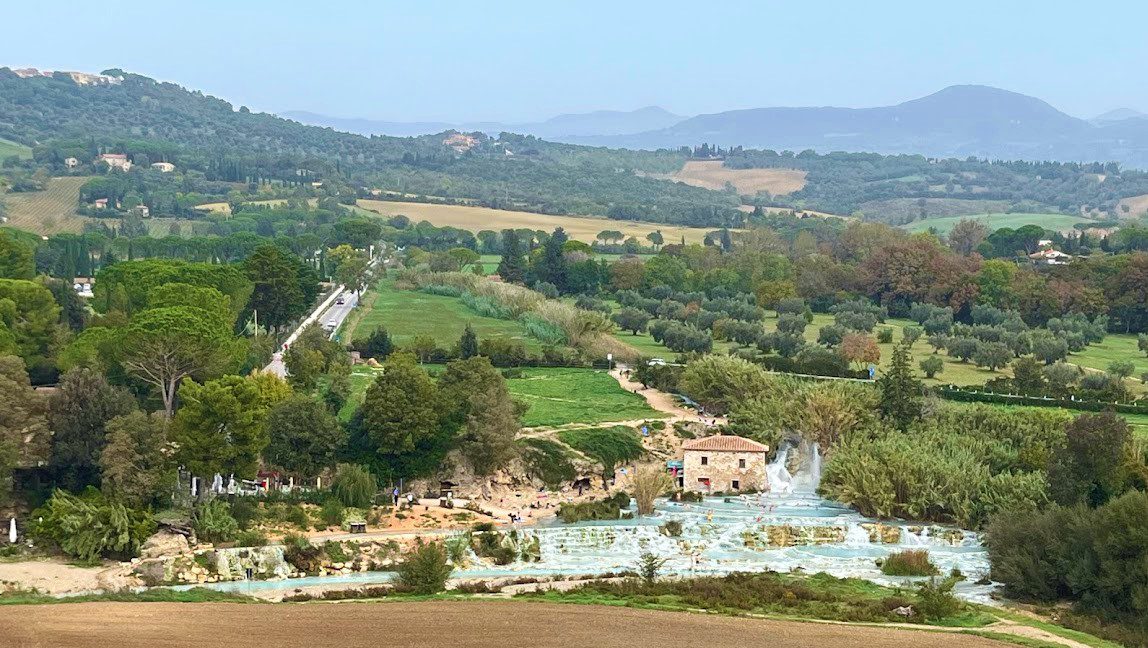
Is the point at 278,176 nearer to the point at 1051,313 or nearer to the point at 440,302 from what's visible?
the point at 440,302

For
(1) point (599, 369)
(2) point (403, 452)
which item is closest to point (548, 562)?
(2) point (403, 452)

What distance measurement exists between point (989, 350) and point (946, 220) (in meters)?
123

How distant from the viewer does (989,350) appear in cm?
6931

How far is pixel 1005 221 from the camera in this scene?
176625 millimetres

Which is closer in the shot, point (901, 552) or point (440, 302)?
point (901, 552)

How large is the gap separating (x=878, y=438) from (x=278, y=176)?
134551 mm

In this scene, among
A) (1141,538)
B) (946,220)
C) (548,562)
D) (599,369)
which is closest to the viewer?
(1141,538)

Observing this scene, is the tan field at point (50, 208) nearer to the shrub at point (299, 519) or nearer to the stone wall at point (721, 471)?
the shrub at point (299, 519)

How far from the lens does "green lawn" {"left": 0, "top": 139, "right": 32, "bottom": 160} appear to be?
179450 millimetres

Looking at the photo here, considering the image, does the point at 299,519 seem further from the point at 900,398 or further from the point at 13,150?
the point at 13,150

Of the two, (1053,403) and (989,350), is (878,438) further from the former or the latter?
(989,350)

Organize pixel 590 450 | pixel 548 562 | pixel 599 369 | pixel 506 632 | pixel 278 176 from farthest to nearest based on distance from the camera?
pixel 278 176 < pixel 599 369 < pixel 590 450 < pixel 548 562 < pixel 506 632

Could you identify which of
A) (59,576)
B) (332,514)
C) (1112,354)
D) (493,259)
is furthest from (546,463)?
(493,259)

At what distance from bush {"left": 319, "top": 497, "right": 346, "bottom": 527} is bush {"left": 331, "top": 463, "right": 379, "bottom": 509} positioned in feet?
3.43
